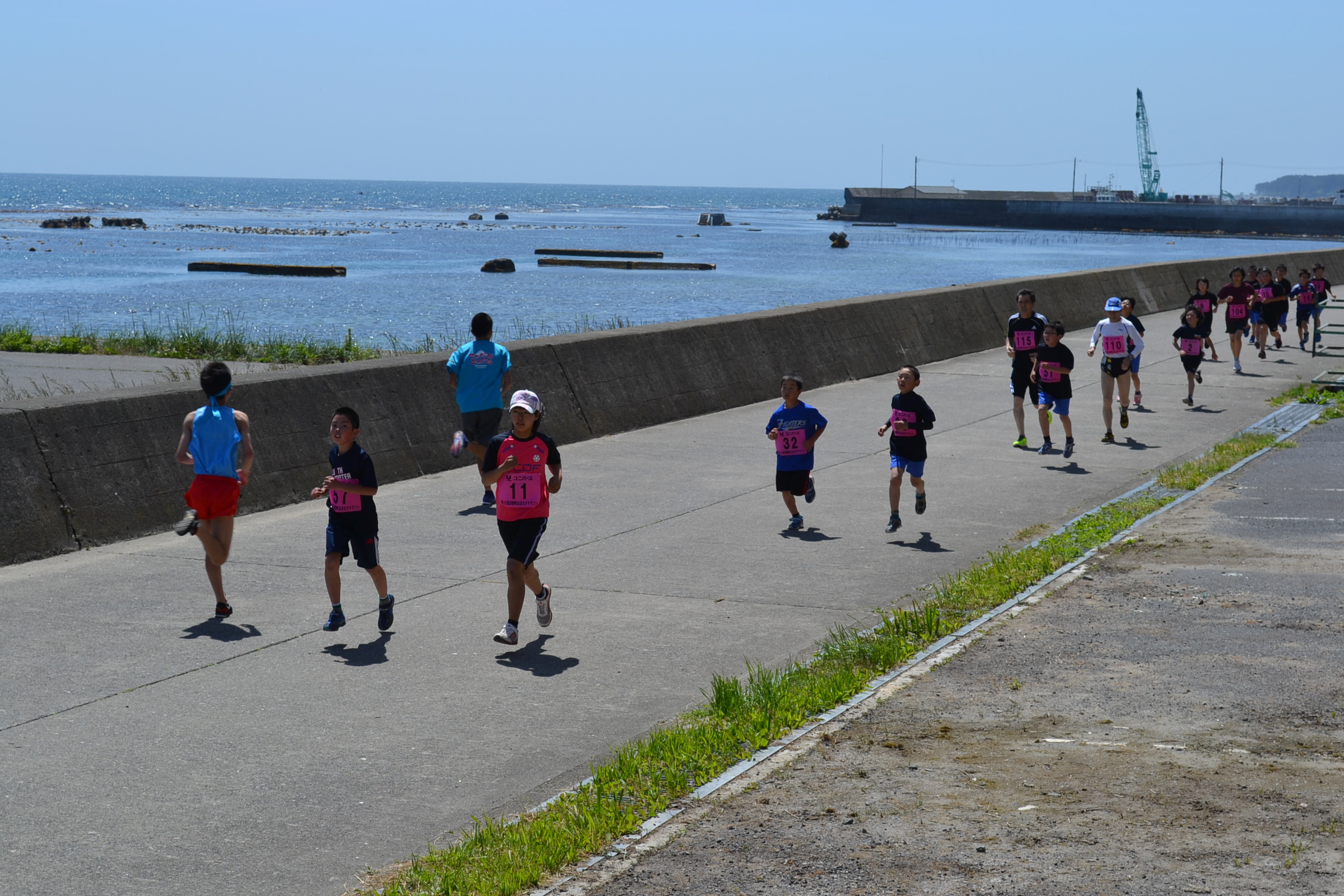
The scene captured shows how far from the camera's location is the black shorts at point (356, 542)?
7754 millimetres

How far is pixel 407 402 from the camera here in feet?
41.9

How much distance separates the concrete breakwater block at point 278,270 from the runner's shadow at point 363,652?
60371 mm

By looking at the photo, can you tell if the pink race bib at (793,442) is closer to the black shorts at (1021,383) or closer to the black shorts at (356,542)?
the black shorts at (356,542)

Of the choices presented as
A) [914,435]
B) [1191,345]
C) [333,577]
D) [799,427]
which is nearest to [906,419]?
[914,435]

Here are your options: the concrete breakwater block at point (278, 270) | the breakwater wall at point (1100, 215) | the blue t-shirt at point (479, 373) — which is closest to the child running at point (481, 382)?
the blue t-shirt at point (479, 373)

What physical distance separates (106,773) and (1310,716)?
4917mm

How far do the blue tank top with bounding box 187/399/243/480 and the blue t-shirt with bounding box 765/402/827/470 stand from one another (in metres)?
4.09

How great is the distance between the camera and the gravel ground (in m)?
4.48

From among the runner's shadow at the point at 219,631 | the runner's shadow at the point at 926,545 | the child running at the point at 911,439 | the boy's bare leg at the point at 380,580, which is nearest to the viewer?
the runner's shadow at the point at 219,631

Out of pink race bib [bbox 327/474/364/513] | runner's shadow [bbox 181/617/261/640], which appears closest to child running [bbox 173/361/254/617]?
runner's shadow [bbox 181/617/261/640]

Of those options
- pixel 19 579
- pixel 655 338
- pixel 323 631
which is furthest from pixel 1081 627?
pixel 655 338

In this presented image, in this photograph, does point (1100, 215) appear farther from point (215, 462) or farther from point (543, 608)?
point (215, 462)

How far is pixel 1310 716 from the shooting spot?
591 cm

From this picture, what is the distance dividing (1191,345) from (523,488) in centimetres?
1249
